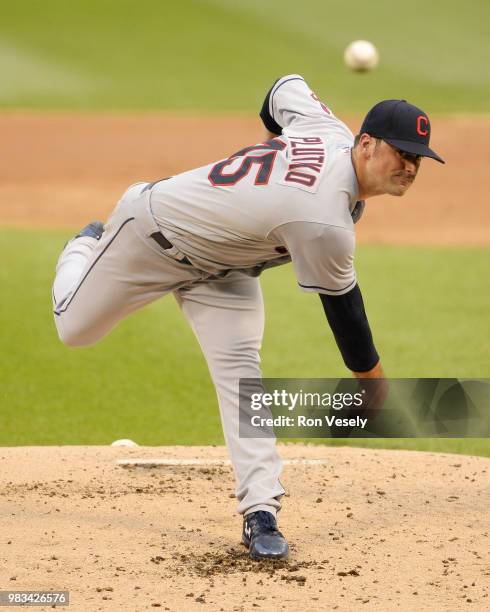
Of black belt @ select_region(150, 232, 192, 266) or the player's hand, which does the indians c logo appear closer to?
the player's hand

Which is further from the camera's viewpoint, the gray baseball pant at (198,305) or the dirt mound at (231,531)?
the gray baseball pant at (198,305)

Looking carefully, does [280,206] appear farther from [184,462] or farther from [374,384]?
[184,462]

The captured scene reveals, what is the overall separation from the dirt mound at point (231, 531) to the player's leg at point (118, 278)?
843 millimetres

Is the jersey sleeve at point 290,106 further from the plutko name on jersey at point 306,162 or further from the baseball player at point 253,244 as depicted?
the plutko name on jersey at point 306,162

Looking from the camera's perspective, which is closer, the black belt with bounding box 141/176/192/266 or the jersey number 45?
the jersey number 45

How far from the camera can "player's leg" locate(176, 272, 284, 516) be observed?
434cm

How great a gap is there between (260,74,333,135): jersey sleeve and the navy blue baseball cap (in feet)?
1.57

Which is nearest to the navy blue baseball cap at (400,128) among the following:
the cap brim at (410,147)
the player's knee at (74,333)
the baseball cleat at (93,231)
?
the cap brim at (410,147)

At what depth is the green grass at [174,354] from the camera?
22.1 ft

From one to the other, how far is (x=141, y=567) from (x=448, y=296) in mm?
5689

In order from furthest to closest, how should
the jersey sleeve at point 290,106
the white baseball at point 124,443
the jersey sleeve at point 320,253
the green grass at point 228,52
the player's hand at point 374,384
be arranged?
1. the green grass at point 228,52
2. the white baseball at point 124,443
3. the jersey sleeve at point 290,106
4. the player's hand at point 374,384
5. the jersey sleeve at point 320,253

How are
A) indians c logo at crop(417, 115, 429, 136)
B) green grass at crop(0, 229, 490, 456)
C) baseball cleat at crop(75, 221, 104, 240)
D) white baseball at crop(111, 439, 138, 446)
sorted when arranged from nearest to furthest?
1. indians c logo at crop(417, 115, 429, 136)
2. baseball cleat at crop(75, 221, 104, 240)
3. white baseball at crop(111, 439, 138, 446)
4. green grass at crop(0, 229, 490, 456)

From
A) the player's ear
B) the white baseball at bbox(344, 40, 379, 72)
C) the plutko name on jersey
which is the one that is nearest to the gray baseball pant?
the plutko name on jersey

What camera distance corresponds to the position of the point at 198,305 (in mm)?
4477
